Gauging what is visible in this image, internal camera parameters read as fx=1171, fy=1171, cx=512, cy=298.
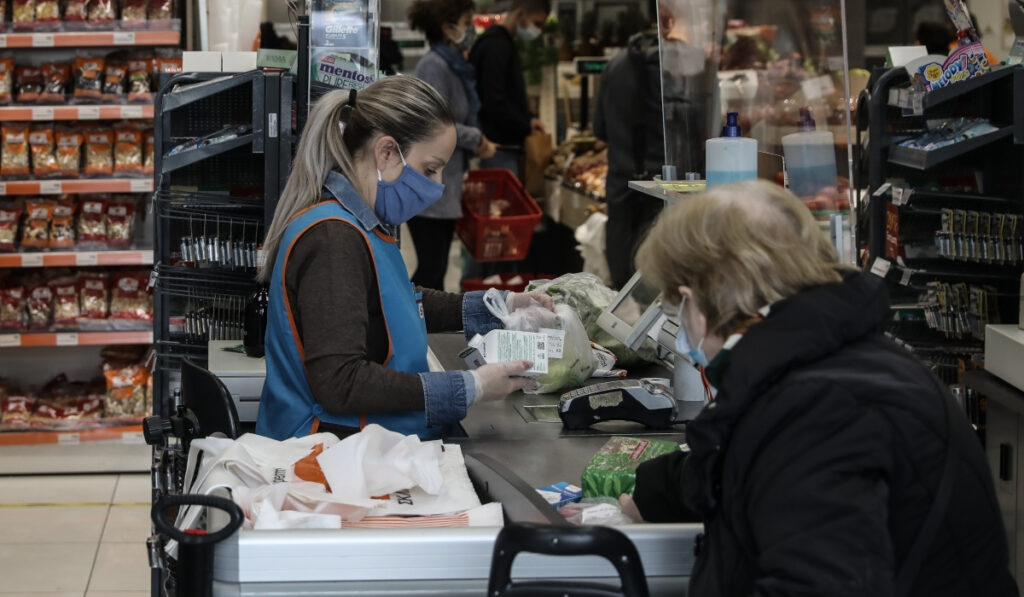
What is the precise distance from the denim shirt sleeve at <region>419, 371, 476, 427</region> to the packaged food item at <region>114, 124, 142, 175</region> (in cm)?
354

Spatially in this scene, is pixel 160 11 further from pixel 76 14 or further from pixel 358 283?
pixel 358 283

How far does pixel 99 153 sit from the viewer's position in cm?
552

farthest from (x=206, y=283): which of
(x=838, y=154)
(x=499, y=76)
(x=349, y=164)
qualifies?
(x=499, y=76)

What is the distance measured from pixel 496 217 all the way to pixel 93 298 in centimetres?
237

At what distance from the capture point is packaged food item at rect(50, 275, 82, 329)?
5543 mm

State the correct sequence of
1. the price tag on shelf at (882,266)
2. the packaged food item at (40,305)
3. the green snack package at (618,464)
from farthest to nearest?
1. the packaged food item at (40,305)
2. the price tag on shelf at (882,266)
3. the green snack package at (618,464)

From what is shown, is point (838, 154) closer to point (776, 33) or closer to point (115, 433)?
point (776, 33)

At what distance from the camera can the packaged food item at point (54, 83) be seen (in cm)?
546

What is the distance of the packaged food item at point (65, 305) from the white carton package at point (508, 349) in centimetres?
342

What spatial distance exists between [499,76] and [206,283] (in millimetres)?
3527

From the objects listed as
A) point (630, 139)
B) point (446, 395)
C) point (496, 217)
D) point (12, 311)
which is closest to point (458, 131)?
point (496, 217)

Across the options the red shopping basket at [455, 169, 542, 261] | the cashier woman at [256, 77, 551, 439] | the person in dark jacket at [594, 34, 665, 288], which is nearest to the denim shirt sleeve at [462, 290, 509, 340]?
the cashier woman at [256, 77, 551, 439]

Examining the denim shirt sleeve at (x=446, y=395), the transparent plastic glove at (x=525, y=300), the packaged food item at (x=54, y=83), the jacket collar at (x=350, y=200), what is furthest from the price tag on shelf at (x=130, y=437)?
the denim shirt sleeve at (x=446, y=395)

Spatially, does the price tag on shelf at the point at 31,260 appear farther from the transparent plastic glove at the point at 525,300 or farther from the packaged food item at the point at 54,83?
the transparent plastic glove at the point at 525,300
